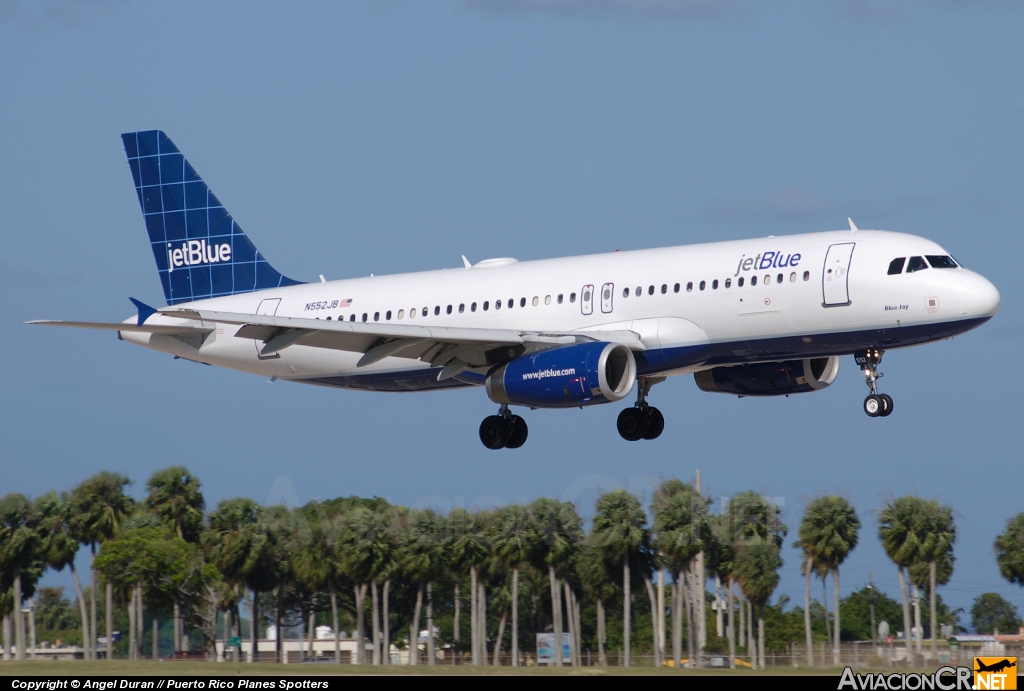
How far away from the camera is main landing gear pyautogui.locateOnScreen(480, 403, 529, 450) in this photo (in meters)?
40.2

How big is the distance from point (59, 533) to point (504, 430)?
35655mm

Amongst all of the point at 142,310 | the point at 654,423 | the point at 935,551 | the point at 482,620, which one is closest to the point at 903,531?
the point at 935,551

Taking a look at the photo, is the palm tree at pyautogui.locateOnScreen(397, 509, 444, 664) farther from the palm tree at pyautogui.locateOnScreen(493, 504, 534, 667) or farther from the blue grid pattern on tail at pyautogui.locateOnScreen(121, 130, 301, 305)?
the blue grid pattern on tail at pyautogui.locateOnScreen(121, 130, 301, 305)

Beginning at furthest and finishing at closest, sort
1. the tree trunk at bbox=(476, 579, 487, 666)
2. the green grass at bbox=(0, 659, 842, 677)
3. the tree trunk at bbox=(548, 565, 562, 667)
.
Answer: the tree trunk at bbox=(476, 579, 487, 666)
the tree trunk at bbox=(548, 565, 562, 667)
the green grass at bbox=(0, 659, 842, 677)

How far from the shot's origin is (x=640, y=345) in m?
35.5

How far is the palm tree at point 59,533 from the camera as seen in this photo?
67.5m

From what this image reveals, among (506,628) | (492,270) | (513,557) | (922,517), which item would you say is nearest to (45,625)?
(506,628)

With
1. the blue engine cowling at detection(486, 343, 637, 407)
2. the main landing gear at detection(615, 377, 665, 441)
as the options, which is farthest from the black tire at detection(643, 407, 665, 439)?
the blue engine cowling at detection(486, 343, 637, 407)

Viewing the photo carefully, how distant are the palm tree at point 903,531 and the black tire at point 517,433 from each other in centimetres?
2939

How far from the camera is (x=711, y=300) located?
114 feet

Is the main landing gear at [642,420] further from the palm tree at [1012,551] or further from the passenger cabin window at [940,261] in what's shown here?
the palm tree at [1012,551]

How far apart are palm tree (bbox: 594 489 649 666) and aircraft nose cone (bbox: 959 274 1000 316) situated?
32.1 m

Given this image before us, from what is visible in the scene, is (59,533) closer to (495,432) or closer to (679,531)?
(679,531)

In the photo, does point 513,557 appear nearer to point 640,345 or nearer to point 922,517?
point 922,517
